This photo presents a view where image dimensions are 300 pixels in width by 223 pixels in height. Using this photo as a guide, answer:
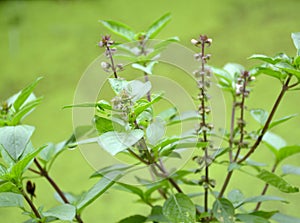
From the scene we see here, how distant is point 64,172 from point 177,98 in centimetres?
74

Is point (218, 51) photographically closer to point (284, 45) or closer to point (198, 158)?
point (284, 45)

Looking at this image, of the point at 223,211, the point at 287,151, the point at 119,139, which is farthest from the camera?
the point at 287,151

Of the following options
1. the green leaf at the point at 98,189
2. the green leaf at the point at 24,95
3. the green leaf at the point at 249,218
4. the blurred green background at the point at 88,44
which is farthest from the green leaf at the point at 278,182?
the blurred green background at the point at 88,44

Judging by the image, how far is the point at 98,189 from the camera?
0.47 metres

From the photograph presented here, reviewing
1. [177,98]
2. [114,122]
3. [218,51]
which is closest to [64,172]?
[218,51]

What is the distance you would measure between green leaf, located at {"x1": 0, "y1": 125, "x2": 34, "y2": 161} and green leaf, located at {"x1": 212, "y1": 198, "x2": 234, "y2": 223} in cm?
20

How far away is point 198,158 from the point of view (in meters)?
0.52

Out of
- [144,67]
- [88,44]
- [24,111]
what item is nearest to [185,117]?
[144,67]

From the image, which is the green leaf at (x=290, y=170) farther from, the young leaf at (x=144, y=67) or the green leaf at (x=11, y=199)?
the green leaf at (x=11, y=199)

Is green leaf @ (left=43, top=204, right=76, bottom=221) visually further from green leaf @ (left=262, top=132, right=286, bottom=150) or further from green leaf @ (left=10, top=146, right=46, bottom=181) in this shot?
green leaf @ (left=262, top=132, right=286, bottom=150)

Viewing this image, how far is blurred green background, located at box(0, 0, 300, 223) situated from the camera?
1.26 m

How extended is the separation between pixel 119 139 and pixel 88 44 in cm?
134

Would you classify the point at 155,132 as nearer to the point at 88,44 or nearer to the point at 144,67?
the point at 144,67

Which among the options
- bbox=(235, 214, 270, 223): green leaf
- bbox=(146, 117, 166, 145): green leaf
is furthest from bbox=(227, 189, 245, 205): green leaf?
bbox=(146, 117, 166, 145): green leaf
